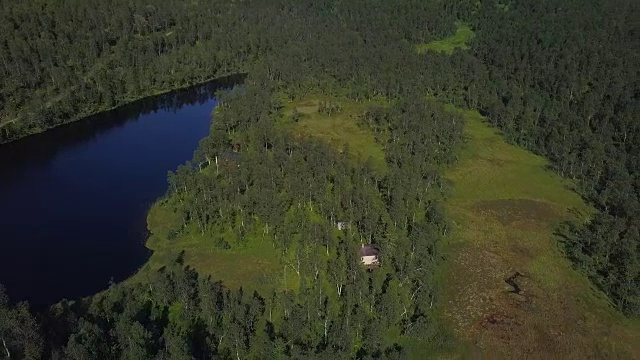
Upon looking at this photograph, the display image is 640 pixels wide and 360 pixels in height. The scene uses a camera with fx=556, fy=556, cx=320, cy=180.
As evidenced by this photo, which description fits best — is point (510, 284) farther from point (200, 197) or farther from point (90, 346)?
point (90, 346)

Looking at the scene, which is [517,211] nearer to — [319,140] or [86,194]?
[319,140]

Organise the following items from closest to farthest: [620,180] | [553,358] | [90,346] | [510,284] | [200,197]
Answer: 1. [90,346]
2. [553,358]
3. [510,284]
4. [200,197]
5. [620,180]

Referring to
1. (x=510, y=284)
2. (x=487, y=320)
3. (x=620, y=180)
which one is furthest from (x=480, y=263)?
(x=620, y=180)

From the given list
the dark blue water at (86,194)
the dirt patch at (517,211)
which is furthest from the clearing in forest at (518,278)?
the dark blue water at (86,194)

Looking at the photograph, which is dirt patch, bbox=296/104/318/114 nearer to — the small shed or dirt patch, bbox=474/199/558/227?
dirt patch, bbox=474/199/558/227

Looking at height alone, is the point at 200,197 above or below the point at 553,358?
above

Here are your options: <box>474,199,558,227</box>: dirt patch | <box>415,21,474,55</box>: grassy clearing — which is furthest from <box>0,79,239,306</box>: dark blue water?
<box>415,21,474,55</box>: grassy clearing
